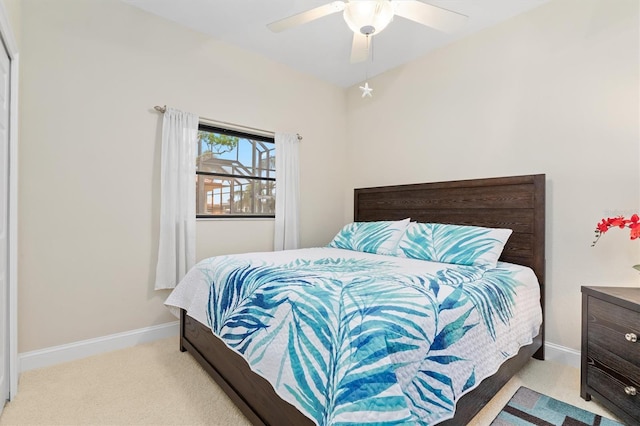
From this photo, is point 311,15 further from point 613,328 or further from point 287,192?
point 613,328

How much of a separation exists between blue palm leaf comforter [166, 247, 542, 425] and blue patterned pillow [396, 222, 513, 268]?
Answer: 18 centimetres

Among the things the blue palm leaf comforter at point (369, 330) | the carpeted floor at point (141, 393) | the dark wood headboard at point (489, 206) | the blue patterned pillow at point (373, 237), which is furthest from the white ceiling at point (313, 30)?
the carpeted floor at point (141, 393)

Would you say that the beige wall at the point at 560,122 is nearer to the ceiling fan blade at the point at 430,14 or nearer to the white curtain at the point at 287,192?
the ceiling fan blade at the point at 430,14

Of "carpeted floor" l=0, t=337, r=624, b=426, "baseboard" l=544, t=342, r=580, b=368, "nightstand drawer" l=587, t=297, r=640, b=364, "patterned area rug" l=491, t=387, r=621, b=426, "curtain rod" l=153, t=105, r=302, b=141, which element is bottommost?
"carpeted floor" l=0, t=337, r=624, b=426

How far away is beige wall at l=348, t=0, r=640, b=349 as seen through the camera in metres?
2.00

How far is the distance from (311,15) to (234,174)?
5.51 ft

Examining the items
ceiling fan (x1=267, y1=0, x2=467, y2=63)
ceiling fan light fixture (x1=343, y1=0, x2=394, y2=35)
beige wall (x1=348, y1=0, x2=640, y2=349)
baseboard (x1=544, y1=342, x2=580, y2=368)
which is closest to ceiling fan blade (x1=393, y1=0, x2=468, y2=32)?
ceiling fan (x1=267, y1=0, x2=467, y2=63)

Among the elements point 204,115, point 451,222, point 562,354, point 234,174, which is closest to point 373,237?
point 451,222

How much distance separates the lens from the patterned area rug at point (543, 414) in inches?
60.9

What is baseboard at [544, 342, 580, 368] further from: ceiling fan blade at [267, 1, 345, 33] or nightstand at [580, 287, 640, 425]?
ceiling fan blade at [267, 1, 345, 33]

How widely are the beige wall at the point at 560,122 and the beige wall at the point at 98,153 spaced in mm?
2091

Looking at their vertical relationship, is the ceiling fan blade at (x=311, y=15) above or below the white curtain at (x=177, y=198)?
above

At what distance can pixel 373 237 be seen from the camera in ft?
9.29

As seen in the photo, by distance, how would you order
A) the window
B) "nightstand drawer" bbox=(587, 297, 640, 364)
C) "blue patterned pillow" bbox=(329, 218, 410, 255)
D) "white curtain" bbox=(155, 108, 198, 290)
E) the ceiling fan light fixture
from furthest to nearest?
the window
"blue patterned pillow" bbox=(329, 218, 410, 255)
"white curtain" bbox=(155, 108, 198, 290)
the ceiling fan light fixture
"nightstand drawer" bbox=(587, 297, 640, 364)
